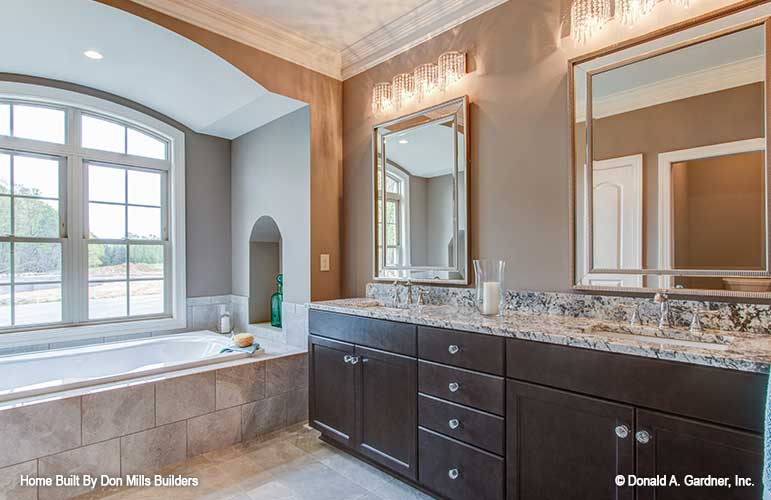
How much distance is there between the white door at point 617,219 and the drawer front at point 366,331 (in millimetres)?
887

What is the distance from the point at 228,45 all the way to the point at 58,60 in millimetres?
1182

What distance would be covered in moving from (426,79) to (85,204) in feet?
9.27

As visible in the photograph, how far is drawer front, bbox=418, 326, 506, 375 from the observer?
5.57 ft

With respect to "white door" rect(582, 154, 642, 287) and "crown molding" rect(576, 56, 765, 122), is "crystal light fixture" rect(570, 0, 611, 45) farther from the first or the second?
"white door" rect(582, 154, 642, 287)

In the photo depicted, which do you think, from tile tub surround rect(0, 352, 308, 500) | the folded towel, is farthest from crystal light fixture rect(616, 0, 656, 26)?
the folded towel

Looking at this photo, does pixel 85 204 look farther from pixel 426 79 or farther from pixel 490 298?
pixel 490 298

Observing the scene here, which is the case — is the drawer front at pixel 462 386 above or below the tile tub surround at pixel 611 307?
below

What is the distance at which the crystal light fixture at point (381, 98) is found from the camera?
2.88 metres

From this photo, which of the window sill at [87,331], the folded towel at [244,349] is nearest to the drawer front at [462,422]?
the folded towel at [244,349]

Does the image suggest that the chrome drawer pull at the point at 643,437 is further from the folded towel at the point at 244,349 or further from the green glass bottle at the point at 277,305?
the green glass bottle at the point at 277,305

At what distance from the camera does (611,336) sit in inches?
63.5

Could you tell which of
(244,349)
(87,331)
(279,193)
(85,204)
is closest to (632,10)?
(279,193)

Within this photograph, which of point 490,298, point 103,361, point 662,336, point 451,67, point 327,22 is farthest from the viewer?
point 103,361

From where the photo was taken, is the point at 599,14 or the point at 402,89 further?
the point at 402,89
